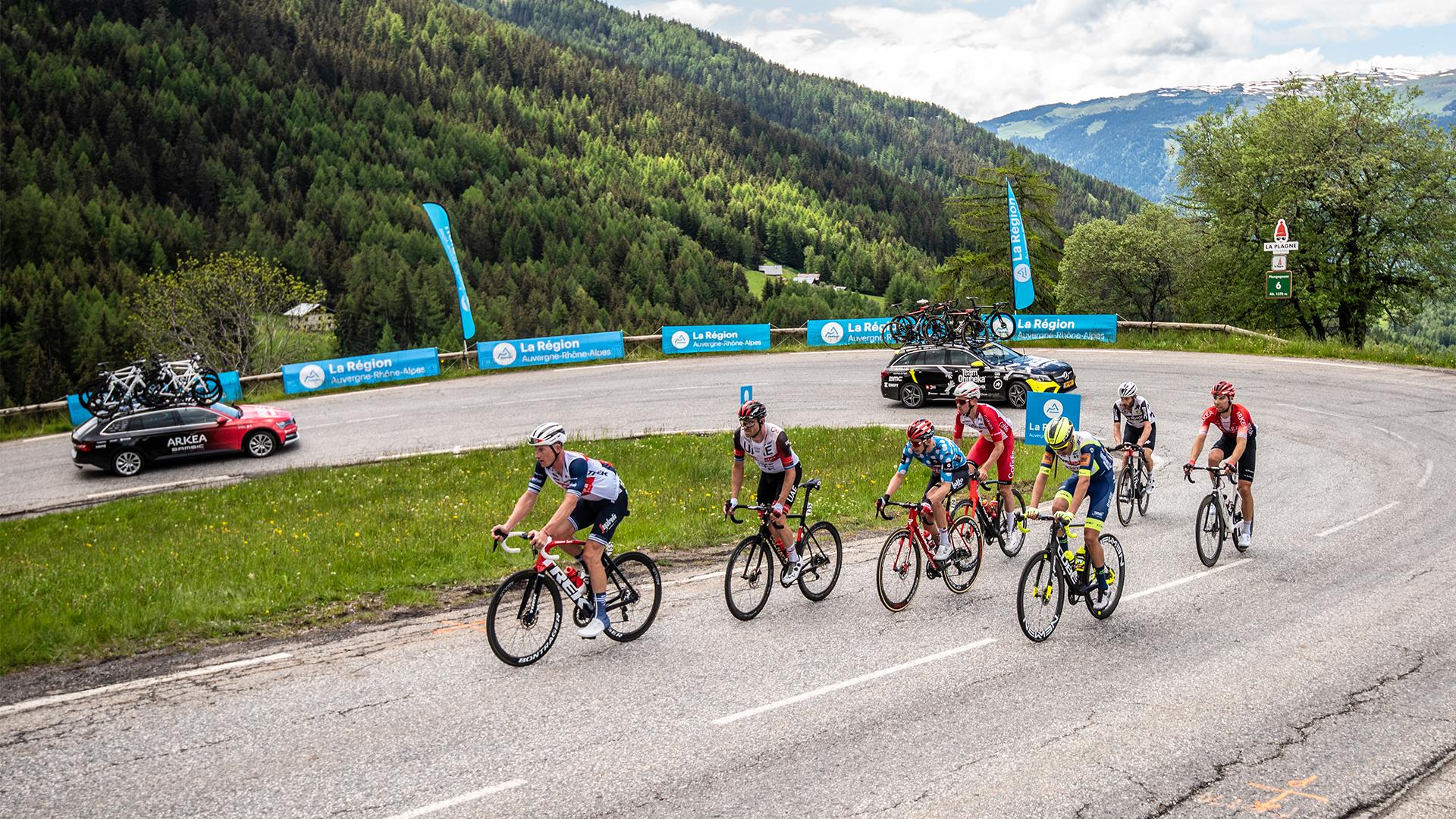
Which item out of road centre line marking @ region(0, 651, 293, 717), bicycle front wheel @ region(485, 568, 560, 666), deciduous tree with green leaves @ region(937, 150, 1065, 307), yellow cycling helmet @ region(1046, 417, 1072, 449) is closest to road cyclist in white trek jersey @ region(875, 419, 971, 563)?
yellow cycling helmet @ region(1046, 417, 1072, 449)

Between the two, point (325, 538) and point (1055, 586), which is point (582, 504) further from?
point (325, 538)

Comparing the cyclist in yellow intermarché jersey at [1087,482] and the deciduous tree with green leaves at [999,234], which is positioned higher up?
the deciduous tree with green leaves at [999,234]

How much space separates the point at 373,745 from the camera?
7125 millimetres

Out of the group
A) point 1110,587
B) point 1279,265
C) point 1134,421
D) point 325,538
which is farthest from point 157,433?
point 1279,265

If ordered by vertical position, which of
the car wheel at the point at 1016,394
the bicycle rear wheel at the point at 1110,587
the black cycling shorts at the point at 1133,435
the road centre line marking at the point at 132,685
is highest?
the black cycling shorts at the point at 1133,435

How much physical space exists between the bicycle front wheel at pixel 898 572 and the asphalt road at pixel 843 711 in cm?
25

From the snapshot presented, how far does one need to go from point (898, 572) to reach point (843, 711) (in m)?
2.74

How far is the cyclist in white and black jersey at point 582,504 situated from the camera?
28.5ft

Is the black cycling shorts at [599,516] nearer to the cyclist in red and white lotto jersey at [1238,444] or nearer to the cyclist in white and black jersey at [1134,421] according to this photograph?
the cyclist in red and white lotto jersey at [1238,444]

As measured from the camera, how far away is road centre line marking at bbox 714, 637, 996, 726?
7610 mm

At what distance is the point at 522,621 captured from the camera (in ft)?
28.7

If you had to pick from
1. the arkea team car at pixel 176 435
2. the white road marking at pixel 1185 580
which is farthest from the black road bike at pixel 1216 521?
the arkea team car at pixel 176 435

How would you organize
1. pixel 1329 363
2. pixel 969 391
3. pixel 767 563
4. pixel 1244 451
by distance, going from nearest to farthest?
pixel 767 563, pixel 969 391, pixel 1244 451, pixel 1329 363

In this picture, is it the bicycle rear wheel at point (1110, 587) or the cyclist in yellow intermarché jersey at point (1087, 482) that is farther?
the bicycle rear wheel at point (1110, 587)
